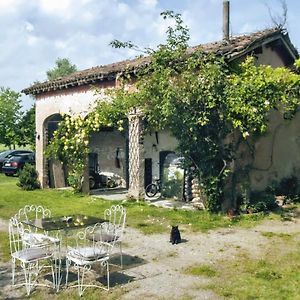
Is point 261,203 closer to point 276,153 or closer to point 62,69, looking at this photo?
point 276,153

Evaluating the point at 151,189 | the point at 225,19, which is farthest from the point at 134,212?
the point at 225,19

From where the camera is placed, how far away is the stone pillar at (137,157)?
15688mm

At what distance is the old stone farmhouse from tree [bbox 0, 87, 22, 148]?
16492 millimetres

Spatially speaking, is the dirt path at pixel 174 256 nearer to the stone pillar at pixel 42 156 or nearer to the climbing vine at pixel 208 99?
the climbing vine at pixel 208 99

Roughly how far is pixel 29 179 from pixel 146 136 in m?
6.41

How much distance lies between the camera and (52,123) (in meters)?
21.5

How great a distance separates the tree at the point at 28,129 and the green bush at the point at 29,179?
49.0ft

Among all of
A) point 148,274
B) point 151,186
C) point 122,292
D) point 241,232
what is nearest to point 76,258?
point 122,292

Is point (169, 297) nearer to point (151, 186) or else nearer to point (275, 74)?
point (275, 74)

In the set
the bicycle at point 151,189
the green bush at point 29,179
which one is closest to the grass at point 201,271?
the bicycle at point 151,189

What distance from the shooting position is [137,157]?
623 inches

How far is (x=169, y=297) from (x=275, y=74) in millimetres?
8151

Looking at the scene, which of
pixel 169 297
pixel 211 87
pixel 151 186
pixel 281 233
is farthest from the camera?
pixel 151 186

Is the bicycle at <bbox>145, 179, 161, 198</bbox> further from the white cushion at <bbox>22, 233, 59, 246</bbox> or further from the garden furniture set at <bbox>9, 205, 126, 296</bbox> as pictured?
the white cushion at <bbox>22, 233, 59, 246</bbox>
